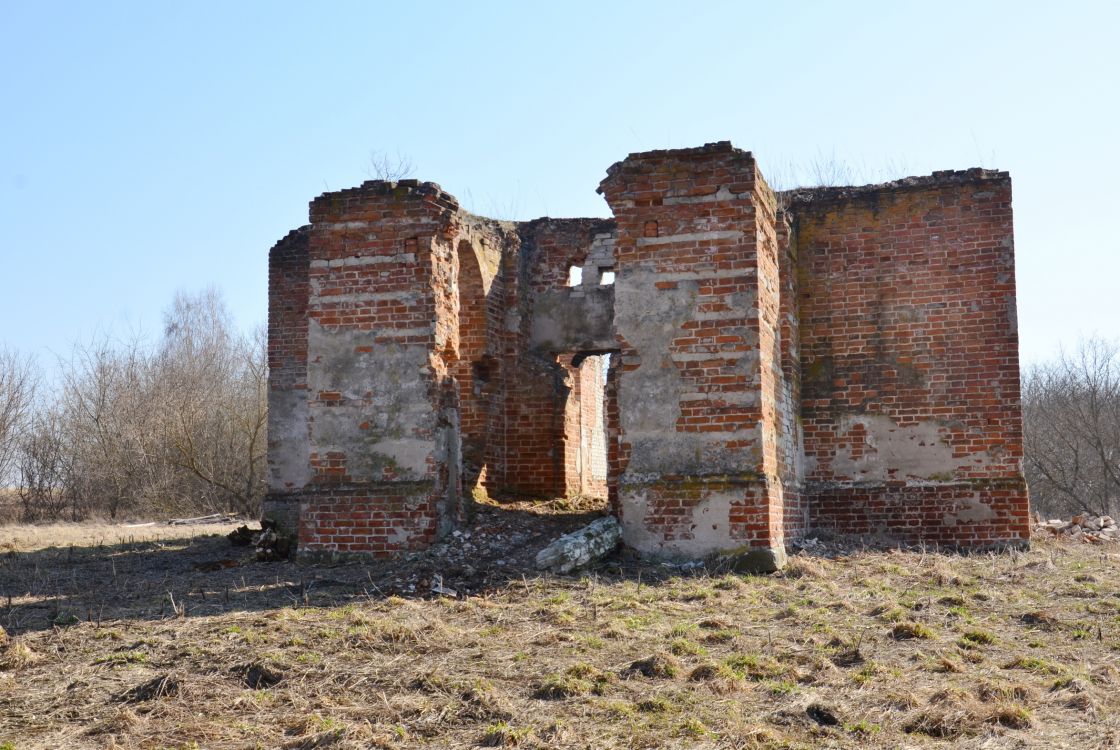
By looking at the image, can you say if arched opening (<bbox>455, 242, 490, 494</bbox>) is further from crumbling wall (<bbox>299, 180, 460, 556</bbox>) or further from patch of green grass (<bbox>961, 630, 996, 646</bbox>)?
patch of green grass (<bbox>961, 630, 996, 646</bbox>)

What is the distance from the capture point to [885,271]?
11.5 m

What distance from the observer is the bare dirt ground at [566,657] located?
496 cm

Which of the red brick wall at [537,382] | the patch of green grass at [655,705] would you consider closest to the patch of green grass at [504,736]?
the patch of green grass at [655,705]

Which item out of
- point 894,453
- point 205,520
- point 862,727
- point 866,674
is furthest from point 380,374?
point 205,520

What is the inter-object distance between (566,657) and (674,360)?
379 centimetres

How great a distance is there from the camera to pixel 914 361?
11.3m

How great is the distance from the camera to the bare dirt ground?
195 inches

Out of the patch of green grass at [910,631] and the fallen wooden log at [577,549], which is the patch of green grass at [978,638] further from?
the fallen wooden log at [577,549]

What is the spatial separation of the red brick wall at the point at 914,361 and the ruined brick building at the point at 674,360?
23mm

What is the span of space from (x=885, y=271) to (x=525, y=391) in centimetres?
449

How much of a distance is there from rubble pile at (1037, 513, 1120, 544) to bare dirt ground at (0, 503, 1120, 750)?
341 cm

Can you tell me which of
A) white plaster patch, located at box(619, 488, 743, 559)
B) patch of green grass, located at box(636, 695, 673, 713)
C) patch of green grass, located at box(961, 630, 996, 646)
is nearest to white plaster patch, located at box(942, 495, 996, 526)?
white plaster patch, located at box(619, 488, 743, 559)

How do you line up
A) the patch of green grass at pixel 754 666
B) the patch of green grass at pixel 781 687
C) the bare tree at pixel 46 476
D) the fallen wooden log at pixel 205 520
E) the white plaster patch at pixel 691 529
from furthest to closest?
the bare tree at pixel 46 476, the fallen wooden log at pixel 205 520, the white plaster patch at pixel 691 529, the patch of green grass at pixel 754 666, the patch of green grass at pixel 781 687

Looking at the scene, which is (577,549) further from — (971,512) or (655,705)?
(971,512)
